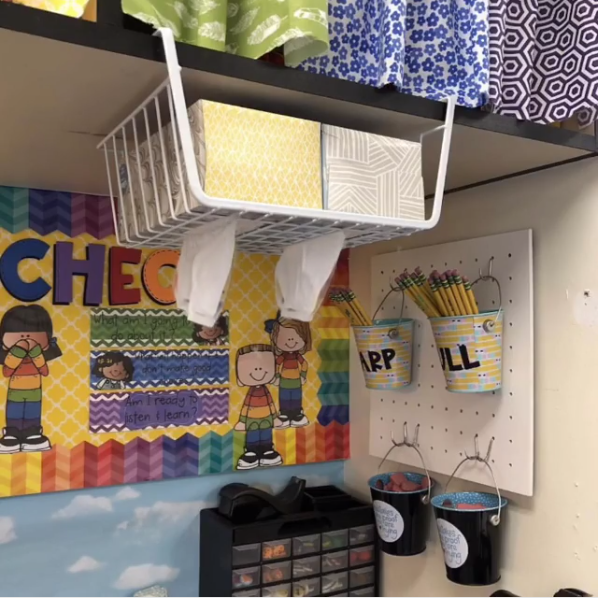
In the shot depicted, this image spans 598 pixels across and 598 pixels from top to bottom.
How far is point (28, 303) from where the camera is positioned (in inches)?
45.0

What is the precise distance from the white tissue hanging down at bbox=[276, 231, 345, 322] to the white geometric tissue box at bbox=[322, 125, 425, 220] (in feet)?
0.22

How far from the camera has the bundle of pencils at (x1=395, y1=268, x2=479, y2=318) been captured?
39.4 inches

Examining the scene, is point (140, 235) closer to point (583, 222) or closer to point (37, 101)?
point (37, 101)

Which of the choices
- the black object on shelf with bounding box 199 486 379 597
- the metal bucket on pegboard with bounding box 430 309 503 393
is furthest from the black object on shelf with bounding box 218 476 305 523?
the metal bucket on pegboard with bounding box 430 309 503 393

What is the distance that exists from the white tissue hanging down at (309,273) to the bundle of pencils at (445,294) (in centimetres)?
23

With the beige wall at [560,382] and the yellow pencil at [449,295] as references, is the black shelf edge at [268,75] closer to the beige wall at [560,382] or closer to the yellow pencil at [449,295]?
the beige wall at [560,382]

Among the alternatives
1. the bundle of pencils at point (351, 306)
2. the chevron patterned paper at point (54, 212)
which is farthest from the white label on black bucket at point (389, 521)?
the chevron patterned paper at point (54, 212)

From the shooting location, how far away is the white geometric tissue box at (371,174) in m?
0.75

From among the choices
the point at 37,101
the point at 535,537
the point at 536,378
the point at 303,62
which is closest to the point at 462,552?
the point at 535,537

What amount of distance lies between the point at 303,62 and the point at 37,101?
305mm

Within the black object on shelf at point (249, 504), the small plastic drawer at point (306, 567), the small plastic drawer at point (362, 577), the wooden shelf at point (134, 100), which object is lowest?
the small plastic drawer at point (362, 577)

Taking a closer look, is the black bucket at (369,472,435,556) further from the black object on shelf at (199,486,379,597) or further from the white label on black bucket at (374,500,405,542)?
the black object on shelf at (199,486,379,597)

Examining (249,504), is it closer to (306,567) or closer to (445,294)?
(306,567)

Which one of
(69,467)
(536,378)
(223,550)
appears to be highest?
(536,378)
